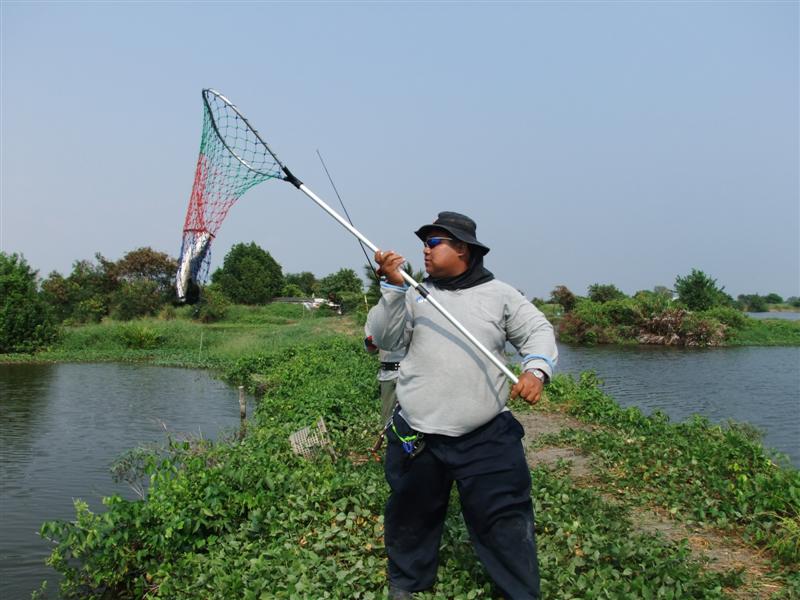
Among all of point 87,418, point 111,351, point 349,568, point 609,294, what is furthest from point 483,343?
point 609,294

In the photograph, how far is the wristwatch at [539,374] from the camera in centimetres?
312

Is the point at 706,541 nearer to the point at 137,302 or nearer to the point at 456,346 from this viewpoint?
the point at 456,346

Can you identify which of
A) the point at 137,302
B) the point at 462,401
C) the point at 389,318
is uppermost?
the point at 137,302

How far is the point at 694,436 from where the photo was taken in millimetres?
8203

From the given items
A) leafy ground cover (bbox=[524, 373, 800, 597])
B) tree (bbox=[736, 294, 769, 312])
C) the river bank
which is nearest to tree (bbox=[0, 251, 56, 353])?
the river bank

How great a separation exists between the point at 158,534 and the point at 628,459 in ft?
14.2

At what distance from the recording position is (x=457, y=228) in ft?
10.8

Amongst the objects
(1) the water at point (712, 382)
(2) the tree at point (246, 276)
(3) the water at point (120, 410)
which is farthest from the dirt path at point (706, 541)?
(2) the tree at point (246, 276)

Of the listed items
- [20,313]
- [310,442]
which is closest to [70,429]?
[310,442]

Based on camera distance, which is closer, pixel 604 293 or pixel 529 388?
pixel 529 388

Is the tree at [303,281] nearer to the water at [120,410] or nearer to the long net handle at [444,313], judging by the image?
the water at [120,410]

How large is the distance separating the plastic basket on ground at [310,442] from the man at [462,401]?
3563 millimetres

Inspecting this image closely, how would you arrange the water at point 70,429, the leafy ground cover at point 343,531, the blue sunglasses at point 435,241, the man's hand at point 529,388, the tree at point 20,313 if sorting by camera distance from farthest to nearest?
the tree at point 20,313
the water at point 70,429
the leafy ground cover at point 343,531
the blue sunglasses at point 435,241
the man's hand at point 529,388

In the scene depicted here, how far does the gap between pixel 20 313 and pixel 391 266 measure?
31.5 m
